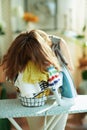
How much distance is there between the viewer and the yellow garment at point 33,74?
1206 mm

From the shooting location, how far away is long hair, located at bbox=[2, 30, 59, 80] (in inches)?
46.8

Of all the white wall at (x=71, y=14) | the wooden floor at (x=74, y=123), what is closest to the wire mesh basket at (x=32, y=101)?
the wooden floor at (x=74, y=123)

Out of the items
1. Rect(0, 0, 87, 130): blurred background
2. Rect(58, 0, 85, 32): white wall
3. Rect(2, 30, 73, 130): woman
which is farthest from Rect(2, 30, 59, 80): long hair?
Rect(58, 0, 85, 32): white wall

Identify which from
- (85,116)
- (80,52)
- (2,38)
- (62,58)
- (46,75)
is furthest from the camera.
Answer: (80,52)

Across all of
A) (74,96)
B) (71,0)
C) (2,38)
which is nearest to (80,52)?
(71,0)

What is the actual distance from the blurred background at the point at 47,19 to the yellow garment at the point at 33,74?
189 centimetres

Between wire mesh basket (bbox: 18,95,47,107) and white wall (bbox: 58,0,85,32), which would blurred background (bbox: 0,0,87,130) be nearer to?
white wall (bbox: 58,0,85,32)

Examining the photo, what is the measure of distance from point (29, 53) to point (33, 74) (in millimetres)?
94

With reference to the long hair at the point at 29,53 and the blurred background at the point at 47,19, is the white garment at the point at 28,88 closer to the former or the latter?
the long hair at the point at 29,53

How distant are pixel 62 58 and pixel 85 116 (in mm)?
1473

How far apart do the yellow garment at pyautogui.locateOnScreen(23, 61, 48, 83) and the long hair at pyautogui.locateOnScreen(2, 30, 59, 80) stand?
0.06 ft

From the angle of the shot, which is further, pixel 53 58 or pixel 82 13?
pixel 82 13

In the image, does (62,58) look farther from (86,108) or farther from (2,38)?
(2,38)

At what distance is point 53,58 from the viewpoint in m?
1.23
